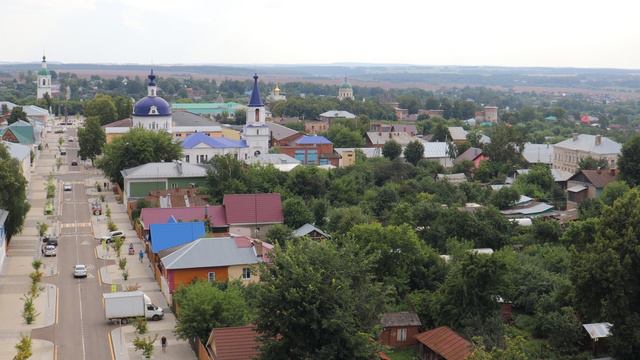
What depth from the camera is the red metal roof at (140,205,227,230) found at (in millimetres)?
34469

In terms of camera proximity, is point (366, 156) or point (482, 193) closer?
point (482, 193)

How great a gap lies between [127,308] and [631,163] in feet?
96.9

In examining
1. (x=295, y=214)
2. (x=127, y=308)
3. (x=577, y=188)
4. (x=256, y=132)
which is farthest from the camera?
(x=256, y=132)

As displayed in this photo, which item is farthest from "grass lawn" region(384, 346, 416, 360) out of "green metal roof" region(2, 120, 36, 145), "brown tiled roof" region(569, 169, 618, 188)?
"green metal roof" region(2, 120, 36, 145)

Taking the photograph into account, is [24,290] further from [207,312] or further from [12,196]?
[207,312]

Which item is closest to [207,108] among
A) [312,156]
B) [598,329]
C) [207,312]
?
[312,156]

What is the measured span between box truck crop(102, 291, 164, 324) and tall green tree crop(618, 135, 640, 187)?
28284 mm

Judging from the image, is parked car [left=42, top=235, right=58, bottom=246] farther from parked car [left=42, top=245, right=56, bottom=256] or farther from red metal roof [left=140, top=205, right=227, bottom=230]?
red metal roof [left=140, top=205, right=227, bottom=230]

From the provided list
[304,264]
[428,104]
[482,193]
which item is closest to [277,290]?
[304,264]

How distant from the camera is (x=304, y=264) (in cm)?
1767

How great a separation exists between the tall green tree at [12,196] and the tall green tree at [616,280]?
69.8 ft

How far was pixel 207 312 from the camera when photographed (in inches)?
827

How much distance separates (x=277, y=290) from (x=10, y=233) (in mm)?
19871

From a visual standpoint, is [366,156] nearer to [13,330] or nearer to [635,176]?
[635,176]
